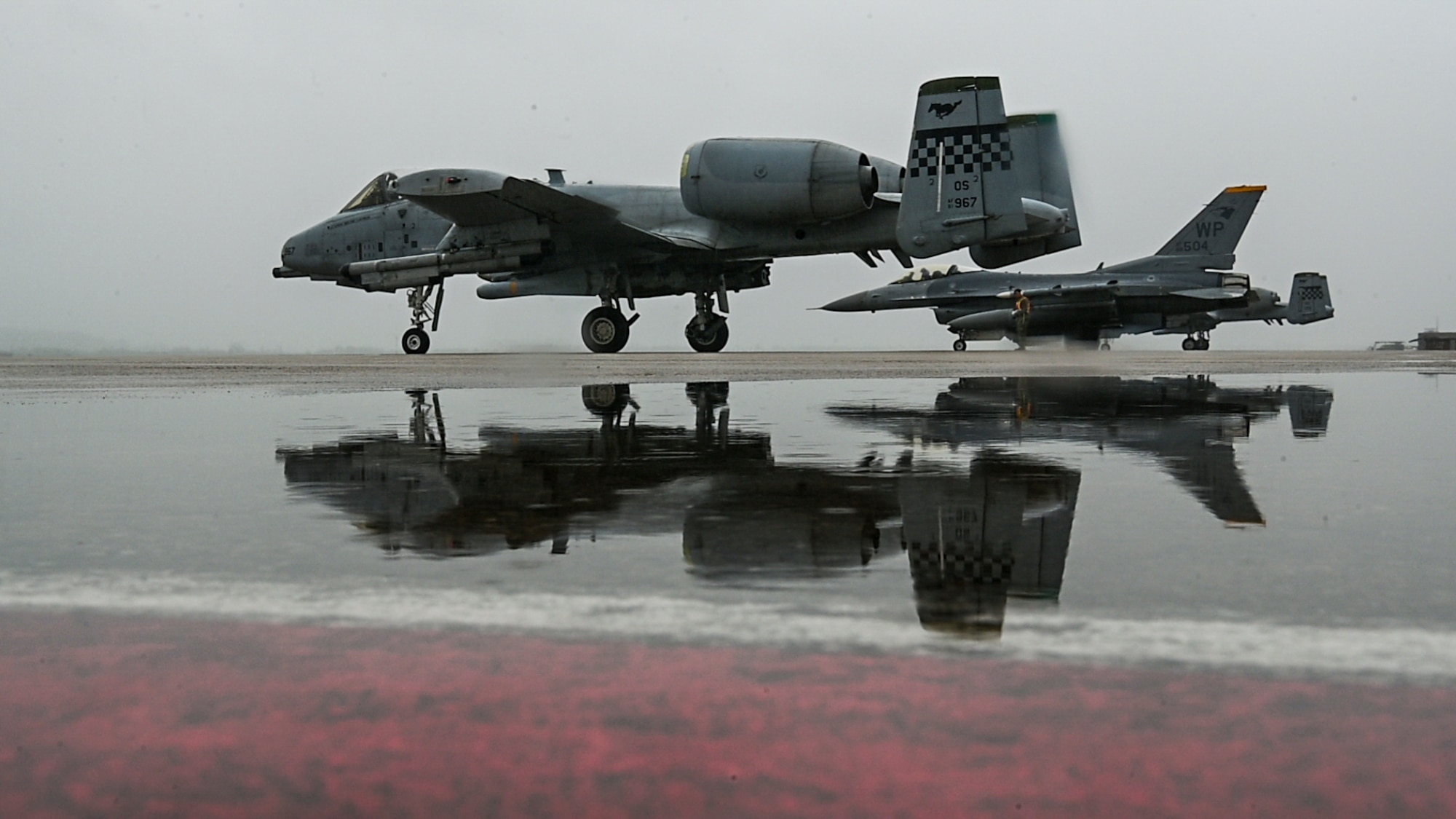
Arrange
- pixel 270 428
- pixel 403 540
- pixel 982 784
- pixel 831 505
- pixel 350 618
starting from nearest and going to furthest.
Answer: pixel 982 784
pixel 350 618
pixel 403 540
pixel 831 505
pixel 270 428

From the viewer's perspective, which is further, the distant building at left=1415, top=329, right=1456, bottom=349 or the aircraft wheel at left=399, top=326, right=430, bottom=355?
the distant building at left=1415, top=329, right=1456, bottom=349

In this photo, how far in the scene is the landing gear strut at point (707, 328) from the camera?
21547 millimetres

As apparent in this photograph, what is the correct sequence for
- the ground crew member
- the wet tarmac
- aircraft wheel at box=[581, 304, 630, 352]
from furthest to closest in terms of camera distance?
1. the ground crew member
2. aircraft wheel at box=[581, 304, 630, 352]
3. the wet tarmac

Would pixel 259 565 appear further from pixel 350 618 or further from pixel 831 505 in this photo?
pixel 831 505

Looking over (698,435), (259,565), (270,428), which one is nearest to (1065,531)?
(259,565)

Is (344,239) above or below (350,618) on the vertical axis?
above

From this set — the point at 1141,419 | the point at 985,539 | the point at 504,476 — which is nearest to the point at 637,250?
the point at 1141,419

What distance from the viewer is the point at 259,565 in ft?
7.35

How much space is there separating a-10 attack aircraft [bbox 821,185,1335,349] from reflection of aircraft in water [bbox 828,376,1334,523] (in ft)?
60.9

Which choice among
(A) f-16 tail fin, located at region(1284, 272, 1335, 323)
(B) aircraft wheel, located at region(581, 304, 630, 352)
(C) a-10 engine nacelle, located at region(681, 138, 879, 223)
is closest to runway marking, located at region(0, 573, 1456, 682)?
(C) a-10 engine nacelle, located at region(681, 138, 879, 223)

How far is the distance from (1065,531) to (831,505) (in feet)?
2.13

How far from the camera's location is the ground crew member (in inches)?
1025

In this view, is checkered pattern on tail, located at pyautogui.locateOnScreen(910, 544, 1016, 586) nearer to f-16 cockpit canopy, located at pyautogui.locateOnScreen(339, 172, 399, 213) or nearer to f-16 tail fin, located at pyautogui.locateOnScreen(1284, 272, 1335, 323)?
f-16 cockpit canopy, located at pyautogui.locateOnScreen(339, 172, 399, 213)

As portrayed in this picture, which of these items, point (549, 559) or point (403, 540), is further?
point (403, 540)
